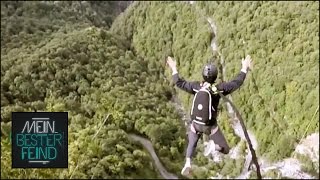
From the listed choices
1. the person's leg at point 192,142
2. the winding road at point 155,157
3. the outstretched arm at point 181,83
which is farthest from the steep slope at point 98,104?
the outstretched arm at point 181,83

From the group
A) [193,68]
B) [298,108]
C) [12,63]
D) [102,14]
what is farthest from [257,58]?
[102,14]

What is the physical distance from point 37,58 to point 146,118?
11768mm

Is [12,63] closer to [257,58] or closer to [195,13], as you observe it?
[195,13]

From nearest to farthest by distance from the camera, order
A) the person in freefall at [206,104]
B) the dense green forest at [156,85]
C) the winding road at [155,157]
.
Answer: the person in freefall at [206,104] < the dense green forest at [156,85] < the winding road at [155,157]

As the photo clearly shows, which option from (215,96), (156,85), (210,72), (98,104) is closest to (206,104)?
(215,96)

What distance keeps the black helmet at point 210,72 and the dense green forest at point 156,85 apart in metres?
14.1

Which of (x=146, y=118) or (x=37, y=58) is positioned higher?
(x=37, y=58)

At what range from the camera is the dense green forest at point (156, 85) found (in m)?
26.7

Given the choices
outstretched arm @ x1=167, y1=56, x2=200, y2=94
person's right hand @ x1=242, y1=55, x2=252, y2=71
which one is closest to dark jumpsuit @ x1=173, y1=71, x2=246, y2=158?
outstretched arm @ x1=167, y1=56, x2=200, y2=94

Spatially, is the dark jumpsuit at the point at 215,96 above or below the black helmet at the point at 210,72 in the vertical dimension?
below

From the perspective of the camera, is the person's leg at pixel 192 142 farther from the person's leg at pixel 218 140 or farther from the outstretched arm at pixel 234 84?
the outstretched arm at pixel 234 84

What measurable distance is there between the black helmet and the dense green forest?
14068 millimetres

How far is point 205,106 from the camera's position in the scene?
20.6 feet

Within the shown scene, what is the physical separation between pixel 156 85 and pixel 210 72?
20600mm
